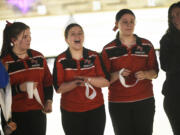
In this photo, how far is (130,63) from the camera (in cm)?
213

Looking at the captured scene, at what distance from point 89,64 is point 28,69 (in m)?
0.47

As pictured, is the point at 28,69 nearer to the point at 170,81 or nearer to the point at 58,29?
the point at 170,81

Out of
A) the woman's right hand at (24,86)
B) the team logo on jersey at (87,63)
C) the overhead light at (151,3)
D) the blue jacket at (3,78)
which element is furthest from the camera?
the overhead light at (151,3)

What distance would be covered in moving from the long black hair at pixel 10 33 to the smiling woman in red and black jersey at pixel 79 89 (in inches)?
14.4

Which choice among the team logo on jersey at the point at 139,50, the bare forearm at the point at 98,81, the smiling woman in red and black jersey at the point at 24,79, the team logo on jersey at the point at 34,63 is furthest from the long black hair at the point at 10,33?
the team logo on jersey at the point at 139,50

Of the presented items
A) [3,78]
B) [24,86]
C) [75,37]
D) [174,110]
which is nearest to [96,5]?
[75,37]

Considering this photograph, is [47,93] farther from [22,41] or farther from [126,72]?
[126,72]

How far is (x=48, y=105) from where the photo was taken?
202 centimetres

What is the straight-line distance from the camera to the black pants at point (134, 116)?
212 cm

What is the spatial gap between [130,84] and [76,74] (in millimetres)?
454

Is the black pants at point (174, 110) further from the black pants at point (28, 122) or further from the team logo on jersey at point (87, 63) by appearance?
the black pants at point (28, 122)

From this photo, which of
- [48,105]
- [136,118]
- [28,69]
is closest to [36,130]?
[48,105]

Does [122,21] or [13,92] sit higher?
[122,21]

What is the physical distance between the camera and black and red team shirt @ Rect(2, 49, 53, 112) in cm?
191
